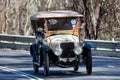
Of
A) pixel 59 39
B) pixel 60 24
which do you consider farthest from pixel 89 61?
pixel 60 24

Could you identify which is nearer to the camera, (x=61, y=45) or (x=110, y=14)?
(x=61, y=45)

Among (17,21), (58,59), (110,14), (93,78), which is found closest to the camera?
(93,78)

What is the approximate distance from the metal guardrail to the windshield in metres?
9.23

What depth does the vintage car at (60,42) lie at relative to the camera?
52.3ft

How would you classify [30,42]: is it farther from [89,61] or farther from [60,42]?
[89,61]

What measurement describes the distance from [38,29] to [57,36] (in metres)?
0.77

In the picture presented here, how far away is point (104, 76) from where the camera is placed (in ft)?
50.9

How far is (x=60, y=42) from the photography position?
1614 centimetres

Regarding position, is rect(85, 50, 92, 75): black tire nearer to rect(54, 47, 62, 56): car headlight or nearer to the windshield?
rect(54, 47, 62, 56): car headlight

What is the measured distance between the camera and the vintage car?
1595 cm

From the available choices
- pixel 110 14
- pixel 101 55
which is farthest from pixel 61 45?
pixel 110 14

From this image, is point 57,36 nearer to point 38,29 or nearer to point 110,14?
point 38,29

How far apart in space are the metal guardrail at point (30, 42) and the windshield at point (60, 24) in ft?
30.3

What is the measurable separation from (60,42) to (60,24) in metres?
1.13
